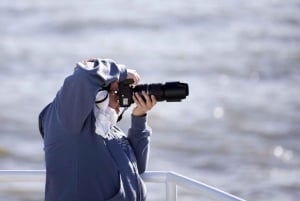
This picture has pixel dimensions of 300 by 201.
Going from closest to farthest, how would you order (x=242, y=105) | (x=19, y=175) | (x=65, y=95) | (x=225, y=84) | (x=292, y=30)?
1. (x=65, y=95)
2. (x=19, y=175)
3. (x=242, y=105)
4. (x=225, y=84)
5. (x=292, y=30)

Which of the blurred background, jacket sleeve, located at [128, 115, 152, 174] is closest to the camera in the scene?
jacket sleeve, located at [128, 115, 152, 174]

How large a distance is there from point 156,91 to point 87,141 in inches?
10.1

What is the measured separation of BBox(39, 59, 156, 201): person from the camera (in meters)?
2.86

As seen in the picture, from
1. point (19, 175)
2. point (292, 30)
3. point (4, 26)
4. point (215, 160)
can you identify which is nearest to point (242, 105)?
point (215, 160)

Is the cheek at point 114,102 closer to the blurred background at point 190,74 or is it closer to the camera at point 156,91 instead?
the camera at point 156,91

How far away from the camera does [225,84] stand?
37.4 feet

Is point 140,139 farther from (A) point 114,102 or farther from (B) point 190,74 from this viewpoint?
(B) point 190,74

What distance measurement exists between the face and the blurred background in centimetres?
416

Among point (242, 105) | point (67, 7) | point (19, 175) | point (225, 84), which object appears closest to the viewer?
point (19, 175)

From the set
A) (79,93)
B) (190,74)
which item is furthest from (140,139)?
(190,74)

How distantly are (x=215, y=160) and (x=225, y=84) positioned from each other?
104 inches

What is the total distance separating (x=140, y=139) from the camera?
3.19 meters

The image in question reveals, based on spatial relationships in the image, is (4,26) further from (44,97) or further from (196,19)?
(44,97)

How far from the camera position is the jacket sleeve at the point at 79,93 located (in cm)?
284
